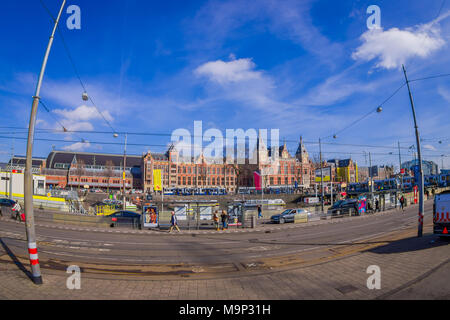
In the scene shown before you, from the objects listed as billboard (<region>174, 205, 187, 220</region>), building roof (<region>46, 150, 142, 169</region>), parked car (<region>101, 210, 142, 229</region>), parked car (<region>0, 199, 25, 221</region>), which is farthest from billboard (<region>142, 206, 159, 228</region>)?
building roof (<region>46, 150, 142, 169</region>)

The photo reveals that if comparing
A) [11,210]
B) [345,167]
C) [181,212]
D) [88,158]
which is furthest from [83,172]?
[345,167]

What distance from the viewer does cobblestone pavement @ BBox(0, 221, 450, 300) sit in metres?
6.10

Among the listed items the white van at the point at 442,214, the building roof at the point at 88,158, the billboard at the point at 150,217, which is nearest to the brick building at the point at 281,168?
the building roof at the point at 88,158

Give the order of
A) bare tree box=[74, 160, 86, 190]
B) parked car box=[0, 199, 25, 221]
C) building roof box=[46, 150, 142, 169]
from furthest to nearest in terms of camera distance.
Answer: building roof box=[46, 150, 142, 169], bare tree box=[74, 160, 86, 190], parked car box=[0, 199, 25, 221]

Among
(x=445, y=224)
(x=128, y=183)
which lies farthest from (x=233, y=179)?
(x=445, y=224)

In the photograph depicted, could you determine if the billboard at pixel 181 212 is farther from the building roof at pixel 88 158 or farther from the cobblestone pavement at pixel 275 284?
the building roof at pixel 88 158

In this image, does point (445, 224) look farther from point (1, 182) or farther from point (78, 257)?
point (1, 182)

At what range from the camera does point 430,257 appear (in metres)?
8.99

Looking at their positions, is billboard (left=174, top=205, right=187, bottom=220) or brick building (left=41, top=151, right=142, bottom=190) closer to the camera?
billboard (left=174, top=205, right=187, bottom=220)

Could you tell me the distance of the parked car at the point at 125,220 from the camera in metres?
21.3

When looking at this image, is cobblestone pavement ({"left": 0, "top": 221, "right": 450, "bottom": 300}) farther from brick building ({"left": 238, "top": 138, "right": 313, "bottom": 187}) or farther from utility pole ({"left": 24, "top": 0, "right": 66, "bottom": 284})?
brick building ({"left": 238, "top": 138, "right": 313, "bottom": 187})

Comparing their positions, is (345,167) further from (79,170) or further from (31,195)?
(31,195)

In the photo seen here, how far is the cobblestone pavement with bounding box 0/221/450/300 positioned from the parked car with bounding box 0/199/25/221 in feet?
66.3

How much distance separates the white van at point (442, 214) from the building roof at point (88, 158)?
397 ft
